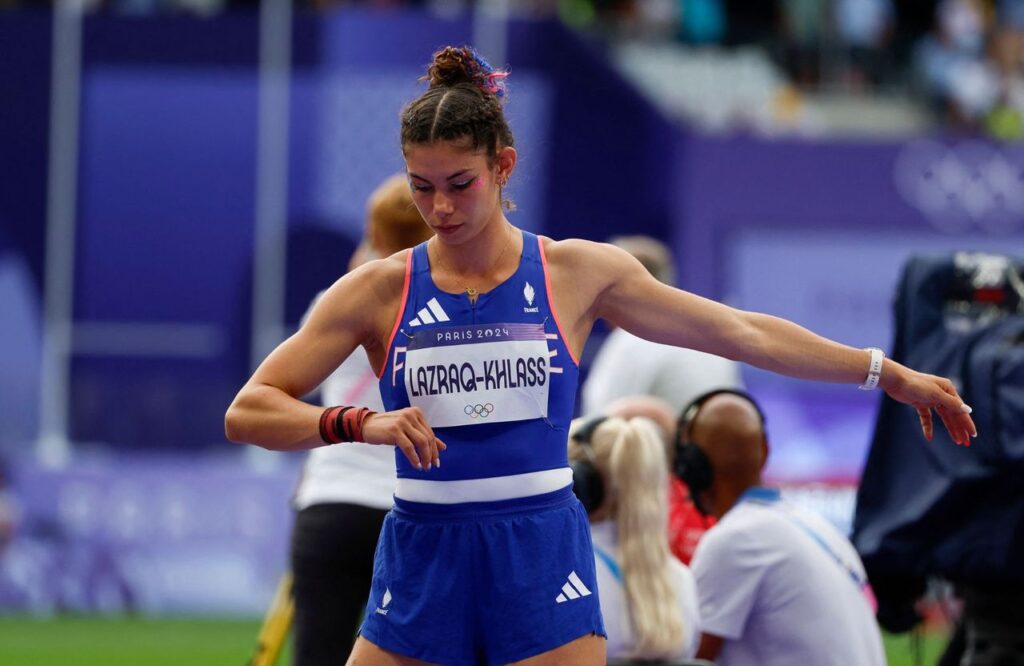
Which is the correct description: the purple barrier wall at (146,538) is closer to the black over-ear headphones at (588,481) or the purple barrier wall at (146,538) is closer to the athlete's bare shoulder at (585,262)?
the black over-ear headphones at (588,481)

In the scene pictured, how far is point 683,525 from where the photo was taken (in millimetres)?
5547

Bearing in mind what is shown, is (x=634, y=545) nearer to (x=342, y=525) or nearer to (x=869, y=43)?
(x=342, y=525)

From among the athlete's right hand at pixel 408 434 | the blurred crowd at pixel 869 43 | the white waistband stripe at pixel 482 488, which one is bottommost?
the white waistband stripe at pixel 482 488

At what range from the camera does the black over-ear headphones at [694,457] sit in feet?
15.5

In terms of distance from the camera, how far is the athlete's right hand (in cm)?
328

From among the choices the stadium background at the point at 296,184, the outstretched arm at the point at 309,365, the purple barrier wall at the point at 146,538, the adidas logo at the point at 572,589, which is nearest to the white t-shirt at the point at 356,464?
the outstretched arm at the point at 309,365

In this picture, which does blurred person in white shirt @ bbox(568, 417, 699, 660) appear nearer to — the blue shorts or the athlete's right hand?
the blue shorts

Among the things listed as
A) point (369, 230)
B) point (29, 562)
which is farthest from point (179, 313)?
point (369, 230)

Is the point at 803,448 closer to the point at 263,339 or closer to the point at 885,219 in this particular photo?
the point at 885,219

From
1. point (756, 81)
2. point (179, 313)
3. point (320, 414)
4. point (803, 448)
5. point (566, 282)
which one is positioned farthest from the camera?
point (756, 81)

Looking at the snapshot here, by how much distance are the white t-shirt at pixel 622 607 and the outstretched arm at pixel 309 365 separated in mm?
1154

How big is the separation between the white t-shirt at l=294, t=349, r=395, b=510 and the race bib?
4.30 feet

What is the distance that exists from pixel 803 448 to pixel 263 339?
4.76 metres

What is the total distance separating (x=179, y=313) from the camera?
15.0 m
